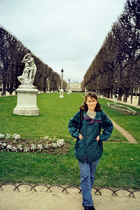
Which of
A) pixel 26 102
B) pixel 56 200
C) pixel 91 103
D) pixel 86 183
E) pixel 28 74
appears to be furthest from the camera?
pixel 28 74

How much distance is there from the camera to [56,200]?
320 cm

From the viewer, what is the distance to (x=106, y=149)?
6.50 metres

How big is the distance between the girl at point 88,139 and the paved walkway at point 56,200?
0.33m

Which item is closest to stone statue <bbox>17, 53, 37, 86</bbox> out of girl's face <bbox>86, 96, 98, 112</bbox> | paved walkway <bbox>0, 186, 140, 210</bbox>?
paved walkway <bbox>0, 186, 140, 210</bbox>

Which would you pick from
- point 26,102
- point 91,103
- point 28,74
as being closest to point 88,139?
point 91,103

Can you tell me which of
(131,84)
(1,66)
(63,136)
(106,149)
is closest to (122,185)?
(106,149)

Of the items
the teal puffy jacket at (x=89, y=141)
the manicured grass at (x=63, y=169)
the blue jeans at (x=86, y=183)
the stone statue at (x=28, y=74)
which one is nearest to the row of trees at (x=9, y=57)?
the stone statue at (x=28, y=74)

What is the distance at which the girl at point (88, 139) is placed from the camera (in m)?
2.88

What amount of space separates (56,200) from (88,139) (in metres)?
1.19

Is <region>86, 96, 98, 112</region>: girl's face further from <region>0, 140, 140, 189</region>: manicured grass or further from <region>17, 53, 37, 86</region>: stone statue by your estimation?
<region>17, 53, 37, 86</region>: stone statue

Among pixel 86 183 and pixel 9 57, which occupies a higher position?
pixel 9 57

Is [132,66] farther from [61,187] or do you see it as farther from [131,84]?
[61,187]

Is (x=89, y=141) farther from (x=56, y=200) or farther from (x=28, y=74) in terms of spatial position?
(x=28, y=74)

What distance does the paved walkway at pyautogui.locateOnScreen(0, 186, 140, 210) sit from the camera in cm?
301
